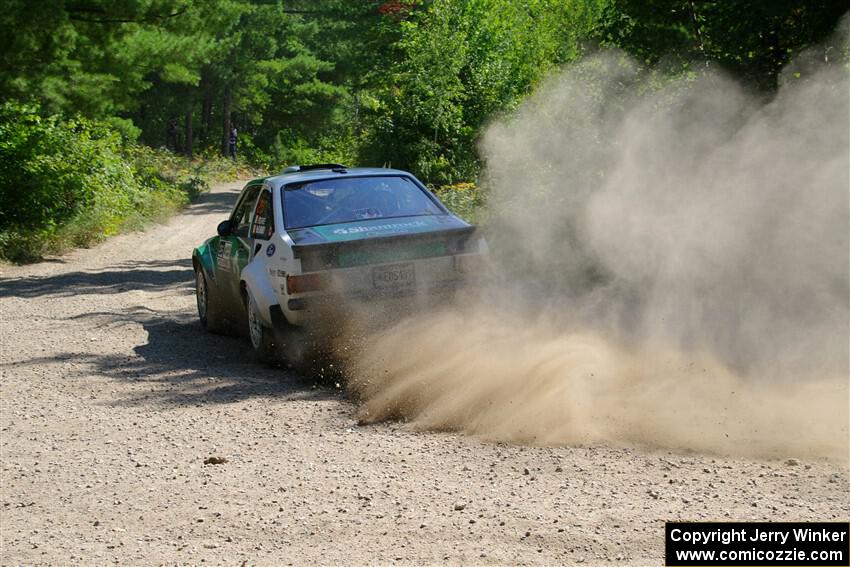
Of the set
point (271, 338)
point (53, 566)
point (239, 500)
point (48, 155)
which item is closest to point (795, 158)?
point (271, 338)

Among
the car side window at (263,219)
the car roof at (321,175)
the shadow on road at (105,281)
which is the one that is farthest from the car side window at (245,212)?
the shadow on road at (105,281)

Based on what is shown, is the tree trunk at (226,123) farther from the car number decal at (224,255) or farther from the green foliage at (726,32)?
the car number decal at (224,255)

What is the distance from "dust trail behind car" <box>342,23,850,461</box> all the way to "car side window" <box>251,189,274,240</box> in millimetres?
1577

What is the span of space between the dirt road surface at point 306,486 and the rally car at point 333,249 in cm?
67

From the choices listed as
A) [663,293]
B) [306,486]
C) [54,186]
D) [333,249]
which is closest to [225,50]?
[54,186]

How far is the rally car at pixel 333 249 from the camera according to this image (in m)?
8.37

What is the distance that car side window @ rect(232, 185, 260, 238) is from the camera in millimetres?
9977

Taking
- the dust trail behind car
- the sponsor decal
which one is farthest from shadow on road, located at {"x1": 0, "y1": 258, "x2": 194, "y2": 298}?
the sponsor decal

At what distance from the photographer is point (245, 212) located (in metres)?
10.3

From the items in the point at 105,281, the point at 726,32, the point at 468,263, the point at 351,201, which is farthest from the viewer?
the point at 105,281

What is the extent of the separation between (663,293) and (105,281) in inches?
397

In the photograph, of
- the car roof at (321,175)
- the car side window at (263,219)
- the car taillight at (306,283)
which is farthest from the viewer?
the car roof at (321,175)

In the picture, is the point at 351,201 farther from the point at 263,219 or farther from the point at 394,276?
the point at 394,276

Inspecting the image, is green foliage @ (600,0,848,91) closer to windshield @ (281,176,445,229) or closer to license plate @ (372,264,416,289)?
windshield @ (281,176,445,229)
